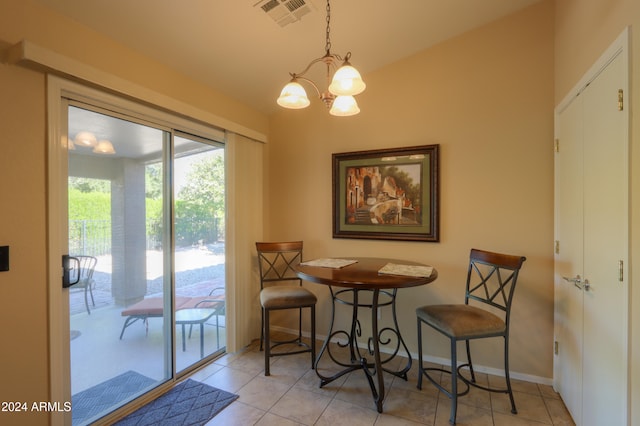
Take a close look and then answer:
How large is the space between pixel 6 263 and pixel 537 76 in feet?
12.2

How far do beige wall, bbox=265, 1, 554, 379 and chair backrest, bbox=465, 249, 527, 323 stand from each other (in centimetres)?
11

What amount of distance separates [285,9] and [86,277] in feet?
7.32

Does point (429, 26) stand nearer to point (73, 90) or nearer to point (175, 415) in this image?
point (73, 90)

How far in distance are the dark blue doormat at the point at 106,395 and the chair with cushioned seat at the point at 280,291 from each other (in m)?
0.96

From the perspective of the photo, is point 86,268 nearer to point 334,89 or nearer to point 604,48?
point 334,89

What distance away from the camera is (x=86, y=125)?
1.81m

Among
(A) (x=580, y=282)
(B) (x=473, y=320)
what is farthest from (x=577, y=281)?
(B) (x=473, y=320)

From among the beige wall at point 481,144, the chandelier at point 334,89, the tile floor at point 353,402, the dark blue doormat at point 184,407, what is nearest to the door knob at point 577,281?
the beige wall at point 481,144

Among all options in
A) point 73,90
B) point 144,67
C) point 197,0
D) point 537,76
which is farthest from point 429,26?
point 73,90

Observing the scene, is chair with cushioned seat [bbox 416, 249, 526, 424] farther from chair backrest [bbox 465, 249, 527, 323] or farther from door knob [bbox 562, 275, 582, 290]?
door knob [bbox 562, 275, 582, 290]

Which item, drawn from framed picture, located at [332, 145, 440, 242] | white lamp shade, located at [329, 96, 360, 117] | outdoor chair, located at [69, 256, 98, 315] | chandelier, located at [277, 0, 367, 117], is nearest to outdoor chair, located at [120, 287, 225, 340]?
outdoor chair, located at [69, 256, 98, 315]

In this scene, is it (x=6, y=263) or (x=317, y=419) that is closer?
(x=6, y=263)

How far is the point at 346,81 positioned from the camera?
1535 millimetres

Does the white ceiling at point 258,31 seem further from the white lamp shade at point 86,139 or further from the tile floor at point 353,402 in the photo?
the tile floor at point 353,402
